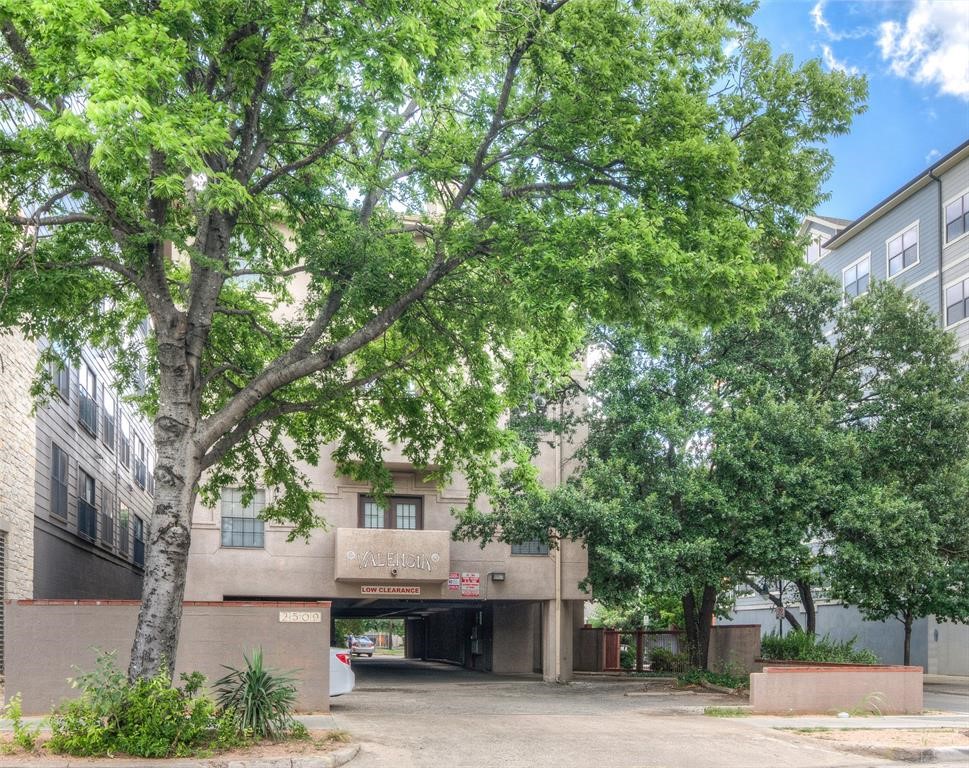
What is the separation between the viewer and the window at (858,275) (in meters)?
44.5

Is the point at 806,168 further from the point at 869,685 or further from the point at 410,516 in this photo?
the point at 410,516

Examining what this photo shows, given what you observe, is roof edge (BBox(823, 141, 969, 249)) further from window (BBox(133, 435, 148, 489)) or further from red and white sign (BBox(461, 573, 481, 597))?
window (BBox(133, 435, 148, 489))

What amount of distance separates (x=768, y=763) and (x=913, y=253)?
32.0 metres

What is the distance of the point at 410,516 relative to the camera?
1174 inches

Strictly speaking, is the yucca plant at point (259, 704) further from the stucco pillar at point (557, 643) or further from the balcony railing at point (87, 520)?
the balcony railing at point (87, 520)

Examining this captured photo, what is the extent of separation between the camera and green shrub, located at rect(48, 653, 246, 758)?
12.1 m

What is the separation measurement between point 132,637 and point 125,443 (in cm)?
2380

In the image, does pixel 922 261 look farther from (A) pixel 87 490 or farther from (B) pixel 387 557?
(A) pixel 87 490

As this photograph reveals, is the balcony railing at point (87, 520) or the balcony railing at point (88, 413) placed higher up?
the balcony railing at point (88, 413)

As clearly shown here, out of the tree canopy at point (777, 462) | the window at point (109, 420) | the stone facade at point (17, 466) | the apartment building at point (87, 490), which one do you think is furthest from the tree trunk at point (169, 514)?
the window at point (109, 420)

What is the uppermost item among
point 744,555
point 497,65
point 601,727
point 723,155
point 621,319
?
point 497,65

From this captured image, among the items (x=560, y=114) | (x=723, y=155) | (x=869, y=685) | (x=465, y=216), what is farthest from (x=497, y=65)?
(x=869, y=685)

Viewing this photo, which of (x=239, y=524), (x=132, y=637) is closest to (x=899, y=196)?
(x=239, y=524)

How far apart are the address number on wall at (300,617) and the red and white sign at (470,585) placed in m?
11.9
